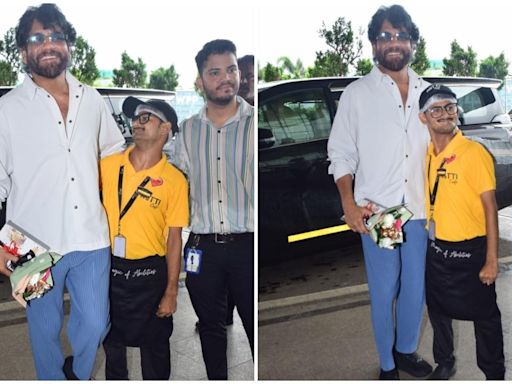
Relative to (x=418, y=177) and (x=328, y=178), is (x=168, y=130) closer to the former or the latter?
(x=328, y=178)

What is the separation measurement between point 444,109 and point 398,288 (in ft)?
2.43

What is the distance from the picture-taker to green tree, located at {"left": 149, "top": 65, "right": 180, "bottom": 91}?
2702mm

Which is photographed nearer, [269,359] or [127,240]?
[127,240]

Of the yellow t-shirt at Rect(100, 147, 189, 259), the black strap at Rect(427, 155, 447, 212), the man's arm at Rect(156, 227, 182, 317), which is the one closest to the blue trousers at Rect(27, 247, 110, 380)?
the yellow t-shirt at Rect(100, 147, 189, 259)

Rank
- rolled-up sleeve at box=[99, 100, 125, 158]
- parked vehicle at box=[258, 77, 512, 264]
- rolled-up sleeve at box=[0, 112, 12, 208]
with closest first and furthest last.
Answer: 1. rolled-up sleeve at box=[0, 112, 12, 208]
2. rolled-up sleeve at box=[99, 100, 125, 158]
3. parked vehicle at box=[258, 77, 512, 264]

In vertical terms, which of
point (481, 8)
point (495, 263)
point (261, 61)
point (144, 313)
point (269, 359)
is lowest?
point (269, 359)

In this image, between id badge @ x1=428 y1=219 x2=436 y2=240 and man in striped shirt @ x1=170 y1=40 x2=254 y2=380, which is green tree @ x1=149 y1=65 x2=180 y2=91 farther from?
id badge @ x1=428 y1=219 x2=436 y2=240

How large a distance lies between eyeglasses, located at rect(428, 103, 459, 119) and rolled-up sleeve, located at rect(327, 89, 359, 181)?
0.30 meters

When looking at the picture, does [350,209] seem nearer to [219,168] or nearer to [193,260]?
[219,168]

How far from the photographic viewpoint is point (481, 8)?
9.00 feet

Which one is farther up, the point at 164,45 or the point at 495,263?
the point at 164,45

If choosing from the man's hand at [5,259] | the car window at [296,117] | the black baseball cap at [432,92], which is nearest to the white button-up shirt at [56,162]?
the man's hand at [5,259]

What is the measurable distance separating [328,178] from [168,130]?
667 millimetres

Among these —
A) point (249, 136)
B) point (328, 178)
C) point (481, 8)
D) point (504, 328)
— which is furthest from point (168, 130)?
point (504, 328)
